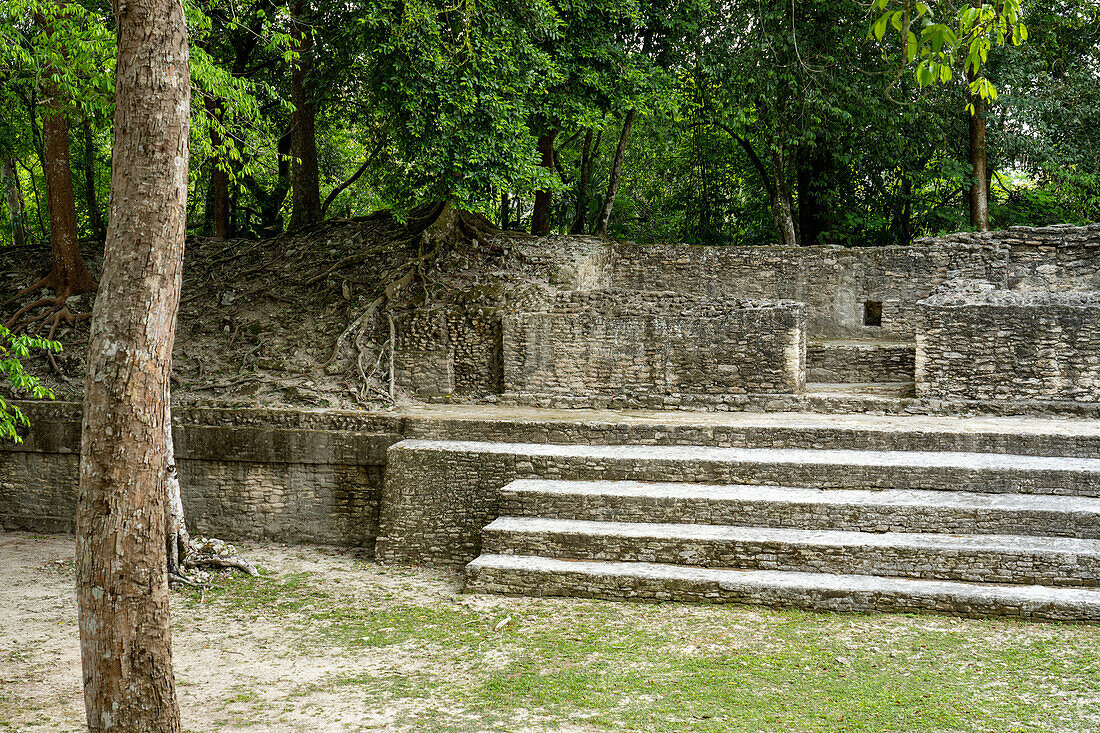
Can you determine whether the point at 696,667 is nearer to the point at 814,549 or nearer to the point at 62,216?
the point at 814,549

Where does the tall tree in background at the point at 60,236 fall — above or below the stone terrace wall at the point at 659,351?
above

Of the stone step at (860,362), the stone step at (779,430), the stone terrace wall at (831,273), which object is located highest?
the stone terrace wall at (831,273)

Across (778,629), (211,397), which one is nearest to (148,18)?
(778,629)

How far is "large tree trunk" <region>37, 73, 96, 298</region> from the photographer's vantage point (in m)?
12.2

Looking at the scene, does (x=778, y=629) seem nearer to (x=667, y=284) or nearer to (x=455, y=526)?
(x=455, y=526)

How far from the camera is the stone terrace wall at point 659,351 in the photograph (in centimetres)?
1070

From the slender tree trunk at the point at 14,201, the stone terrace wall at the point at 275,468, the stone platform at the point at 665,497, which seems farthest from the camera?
the slender tree trunk at the point at 14,201

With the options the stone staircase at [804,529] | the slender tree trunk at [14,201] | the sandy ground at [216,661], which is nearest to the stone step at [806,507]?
the stone staircase at [804,529]

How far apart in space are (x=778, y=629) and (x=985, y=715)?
1.77 meters

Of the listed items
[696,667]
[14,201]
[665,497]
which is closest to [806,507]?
[665,497]

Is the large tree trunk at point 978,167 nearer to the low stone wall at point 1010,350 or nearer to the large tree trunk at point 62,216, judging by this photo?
the low stone wall at point 1010,350

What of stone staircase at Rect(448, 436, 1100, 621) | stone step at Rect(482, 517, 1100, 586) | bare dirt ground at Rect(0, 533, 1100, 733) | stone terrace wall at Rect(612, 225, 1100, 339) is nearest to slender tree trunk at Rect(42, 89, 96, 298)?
bare dirt ground at Rect(0, 533, 1100, 733)

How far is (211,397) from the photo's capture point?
35.3 feet

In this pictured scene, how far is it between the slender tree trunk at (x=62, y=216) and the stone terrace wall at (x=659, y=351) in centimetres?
682
